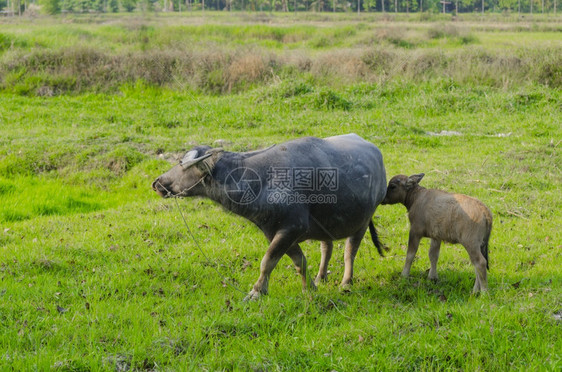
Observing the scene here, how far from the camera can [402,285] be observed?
6520 millimetres

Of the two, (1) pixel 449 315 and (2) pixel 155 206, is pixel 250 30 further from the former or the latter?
(1) pixel 449 315

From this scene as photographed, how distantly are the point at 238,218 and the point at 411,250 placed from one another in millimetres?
1976

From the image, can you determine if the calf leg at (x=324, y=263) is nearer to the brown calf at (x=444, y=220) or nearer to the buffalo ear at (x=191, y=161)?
the brown calf at (x=444, y=220)

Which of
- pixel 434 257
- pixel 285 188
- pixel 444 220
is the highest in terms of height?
pixel 285 188

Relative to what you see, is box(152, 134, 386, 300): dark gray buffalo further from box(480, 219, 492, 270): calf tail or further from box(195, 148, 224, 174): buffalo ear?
box(480, 219, 492, 270): calf tail

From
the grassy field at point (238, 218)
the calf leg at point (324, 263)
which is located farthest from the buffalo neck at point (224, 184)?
the calf leg at point (324, 263)

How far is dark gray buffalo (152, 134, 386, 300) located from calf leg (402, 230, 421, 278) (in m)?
0.68

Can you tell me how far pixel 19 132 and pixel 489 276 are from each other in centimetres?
1163

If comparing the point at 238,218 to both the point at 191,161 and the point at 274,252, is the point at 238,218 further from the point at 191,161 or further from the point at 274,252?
the point at 191,161

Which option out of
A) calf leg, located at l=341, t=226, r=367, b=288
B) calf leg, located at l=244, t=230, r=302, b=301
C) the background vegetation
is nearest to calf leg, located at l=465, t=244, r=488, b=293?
calf leg, located at l=341, t=226, r=367, b=288

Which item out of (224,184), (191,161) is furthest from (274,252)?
(191,161)

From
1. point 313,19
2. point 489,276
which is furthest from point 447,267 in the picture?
point 313,19

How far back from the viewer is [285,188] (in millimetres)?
5898

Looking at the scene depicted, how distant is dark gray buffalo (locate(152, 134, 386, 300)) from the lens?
5.84 metres
